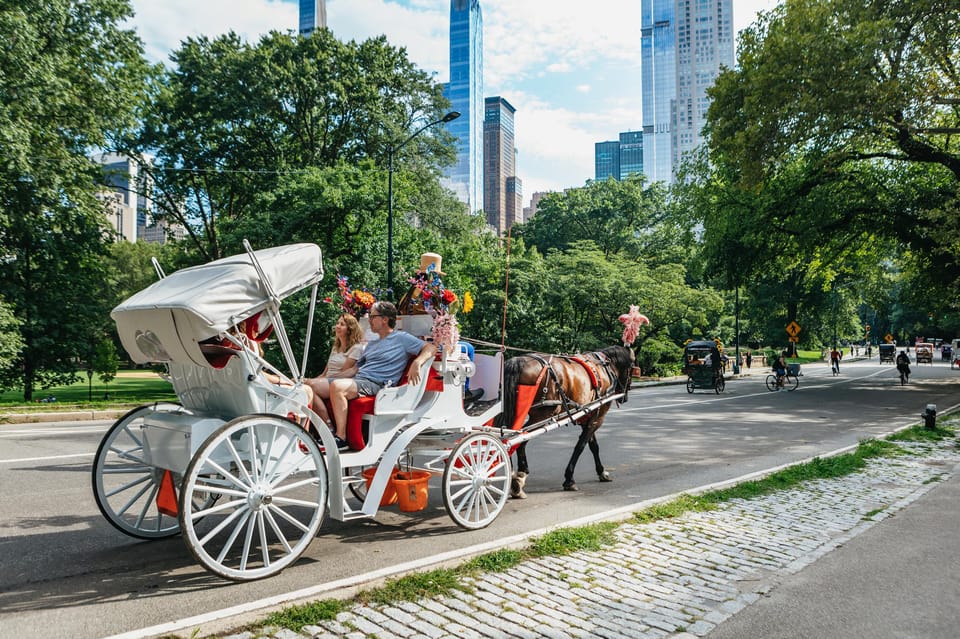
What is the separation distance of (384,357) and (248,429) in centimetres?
163

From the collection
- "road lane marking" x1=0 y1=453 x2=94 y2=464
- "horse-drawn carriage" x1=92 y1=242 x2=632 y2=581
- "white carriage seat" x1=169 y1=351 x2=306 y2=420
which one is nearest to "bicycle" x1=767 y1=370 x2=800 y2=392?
"horse-drawn carriage" x1=92 y1=242 x2=632 y2=581

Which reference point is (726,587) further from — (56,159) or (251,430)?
(56,159)

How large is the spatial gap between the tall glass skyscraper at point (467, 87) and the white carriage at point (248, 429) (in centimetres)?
17703

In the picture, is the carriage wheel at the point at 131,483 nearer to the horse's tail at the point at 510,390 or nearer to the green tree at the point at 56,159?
the horse's tail at the point at 510,390

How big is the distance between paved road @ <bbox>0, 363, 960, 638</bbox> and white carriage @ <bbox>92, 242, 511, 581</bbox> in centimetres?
26

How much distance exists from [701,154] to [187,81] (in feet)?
76.8

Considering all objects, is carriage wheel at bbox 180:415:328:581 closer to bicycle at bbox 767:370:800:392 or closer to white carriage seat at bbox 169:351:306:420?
white carriage seat at bbox 169:351:306:420

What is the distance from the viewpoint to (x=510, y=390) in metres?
7.26

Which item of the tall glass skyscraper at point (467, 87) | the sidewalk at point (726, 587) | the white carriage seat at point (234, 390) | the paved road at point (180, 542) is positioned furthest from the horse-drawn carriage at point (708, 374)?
the tall glass skyscraper at point (467, 87)

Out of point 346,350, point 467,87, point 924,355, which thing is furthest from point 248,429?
point 467,87

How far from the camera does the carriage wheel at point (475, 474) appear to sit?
18.9 ft

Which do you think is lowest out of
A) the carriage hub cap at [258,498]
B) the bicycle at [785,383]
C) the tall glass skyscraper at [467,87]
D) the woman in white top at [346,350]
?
A: the bicycle at [785,383]

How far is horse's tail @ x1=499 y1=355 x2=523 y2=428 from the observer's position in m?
7.20

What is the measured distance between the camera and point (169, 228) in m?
33.3
